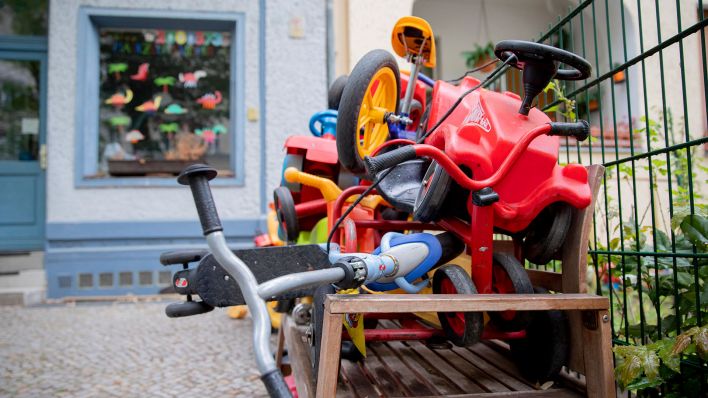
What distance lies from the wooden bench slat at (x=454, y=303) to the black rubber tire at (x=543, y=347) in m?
0.17

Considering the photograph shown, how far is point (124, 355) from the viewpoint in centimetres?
306

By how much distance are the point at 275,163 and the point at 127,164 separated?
1.65m

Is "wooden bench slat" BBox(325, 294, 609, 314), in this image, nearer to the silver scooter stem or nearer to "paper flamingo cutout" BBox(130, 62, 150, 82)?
the silver scooter stem

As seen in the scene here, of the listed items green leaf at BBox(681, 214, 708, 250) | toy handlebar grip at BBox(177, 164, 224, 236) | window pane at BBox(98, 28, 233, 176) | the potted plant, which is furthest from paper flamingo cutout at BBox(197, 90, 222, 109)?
green leaf at BBox(681, 214, 708, 250)

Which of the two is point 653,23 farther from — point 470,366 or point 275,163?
point 470,366

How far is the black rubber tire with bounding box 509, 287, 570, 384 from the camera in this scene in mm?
1397

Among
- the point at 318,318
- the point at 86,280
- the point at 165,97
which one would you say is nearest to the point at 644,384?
the point at 318,318

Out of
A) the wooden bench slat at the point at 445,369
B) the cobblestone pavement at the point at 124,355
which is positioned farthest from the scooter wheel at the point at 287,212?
the cobblestone pavement at the point at 124,355

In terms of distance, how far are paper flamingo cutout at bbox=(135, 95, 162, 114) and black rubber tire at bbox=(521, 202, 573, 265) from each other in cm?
529

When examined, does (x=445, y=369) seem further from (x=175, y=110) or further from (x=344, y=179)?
(x=175, y=110)

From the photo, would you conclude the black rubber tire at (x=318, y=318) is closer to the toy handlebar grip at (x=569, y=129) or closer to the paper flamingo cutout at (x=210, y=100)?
the toy handlebar grip at (x=569, y=129)

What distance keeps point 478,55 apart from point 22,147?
233 inches

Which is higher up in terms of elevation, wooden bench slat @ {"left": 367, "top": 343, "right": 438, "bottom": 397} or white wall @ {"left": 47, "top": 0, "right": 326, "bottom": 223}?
white wall @ {"left": 47, "top": 0, "right": 326, "bottom": 223}

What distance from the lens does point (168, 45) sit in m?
5.77
